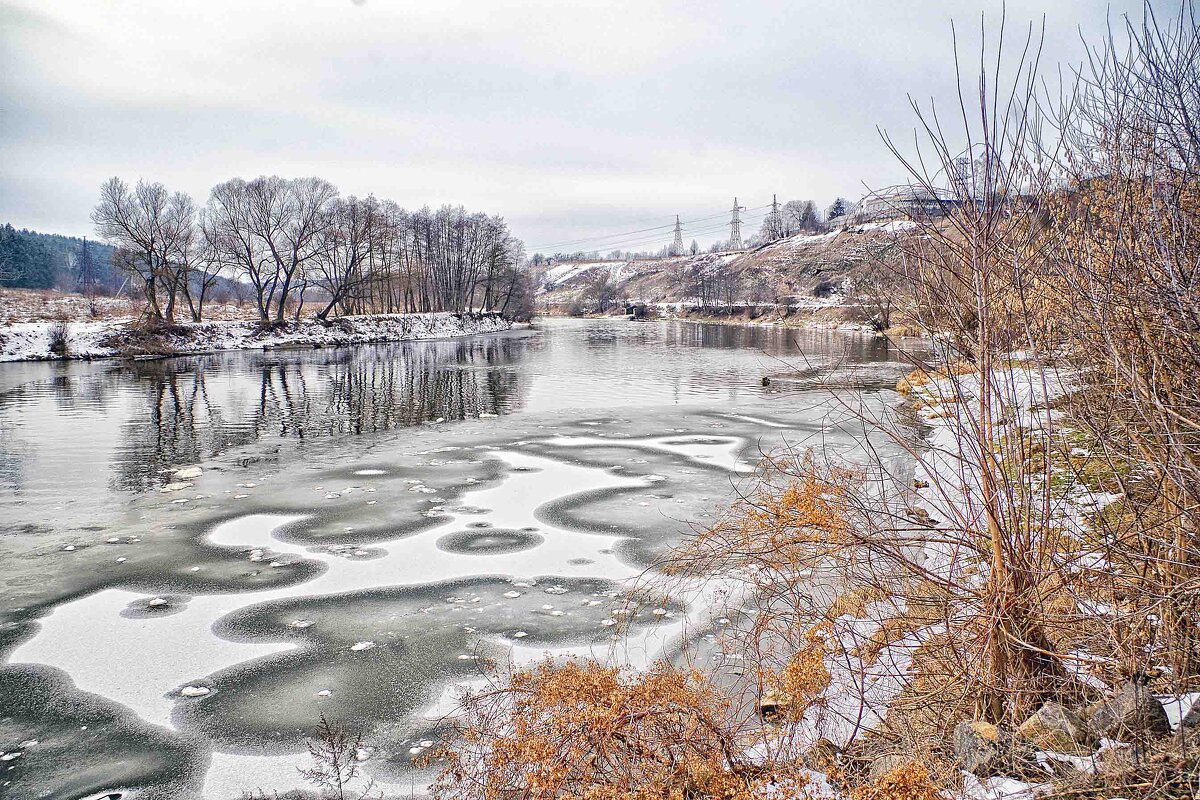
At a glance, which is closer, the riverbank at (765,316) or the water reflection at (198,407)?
the water reflection at (198,407)

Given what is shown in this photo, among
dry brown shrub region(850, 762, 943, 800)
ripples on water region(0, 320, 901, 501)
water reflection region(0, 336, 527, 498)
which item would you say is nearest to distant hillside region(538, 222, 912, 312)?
ripples on water region(0, 320, 901, 501)

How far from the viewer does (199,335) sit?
1753 inches

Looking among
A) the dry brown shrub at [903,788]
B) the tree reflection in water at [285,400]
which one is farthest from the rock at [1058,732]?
the tree reflection in water at [285,400]

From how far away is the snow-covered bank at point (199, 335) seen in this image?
36.5 m

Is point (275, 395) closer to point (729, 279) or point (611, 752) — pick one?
point (611, 752)

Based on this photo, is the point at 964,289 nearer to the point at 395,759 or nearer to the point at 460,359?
the point at 395,759

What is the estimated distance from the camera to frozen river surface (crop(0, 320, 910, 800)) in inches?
213

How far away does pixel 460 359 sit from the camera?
128 feet

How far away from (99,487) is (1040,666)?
13.4 m

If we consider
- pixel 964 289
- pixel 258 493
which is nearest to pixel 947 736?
pixel 964 289

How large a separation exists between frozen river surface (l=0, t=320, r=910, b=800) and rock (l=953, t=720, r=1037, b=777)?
212 cm

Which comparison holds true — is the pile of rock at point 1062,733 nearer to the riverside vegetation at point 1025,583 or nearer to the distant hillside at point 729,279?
the riverside vegetation at point 1025,583

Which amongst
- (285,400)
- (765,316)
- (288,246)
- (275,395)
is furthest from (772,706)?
(765,316)

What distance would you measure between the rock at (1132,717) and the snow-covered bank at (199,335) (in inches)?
1727
